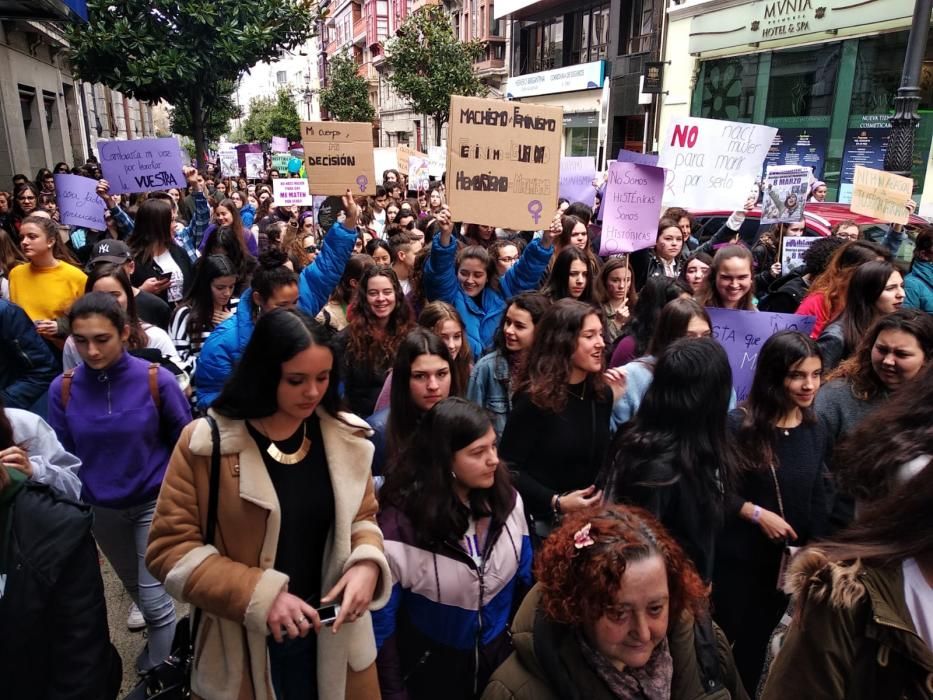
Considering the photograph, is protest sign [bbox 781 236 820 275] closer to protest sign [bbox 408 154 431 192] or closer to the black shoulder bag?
the black shoulder bag

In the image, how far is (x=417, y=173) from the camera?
43.2 feet

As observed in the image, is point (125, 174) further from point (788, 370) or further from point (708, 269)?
point (788, 370)

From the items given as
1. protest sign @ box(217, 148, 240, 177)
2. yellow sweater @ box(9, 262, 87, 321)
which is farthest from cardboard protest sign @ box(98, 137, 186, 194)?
protest sign @ box(217, 148, 240, 177)

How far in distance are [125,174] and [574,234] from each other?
216 inches

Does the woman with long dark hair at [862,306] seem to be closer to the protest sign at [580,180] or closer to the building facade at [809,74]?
the protest sign at [580,180]

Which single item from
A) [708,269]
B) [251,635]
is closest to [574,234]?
[708,269]

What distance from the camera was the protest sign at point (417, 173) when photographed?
13.1m

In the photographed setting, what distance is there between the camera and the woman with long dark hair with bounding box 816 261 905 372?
12.1 ft

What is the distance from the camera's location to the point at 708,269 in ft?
15.6

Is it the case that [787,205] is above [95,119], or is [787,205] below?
below

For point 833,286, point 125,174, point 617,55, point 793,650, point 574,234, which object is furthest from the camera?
point 617,55

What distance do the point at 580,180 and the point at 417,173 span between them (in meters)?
5.86

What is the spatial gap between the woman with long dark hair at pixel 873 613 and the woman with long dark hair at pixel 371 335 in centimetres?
255

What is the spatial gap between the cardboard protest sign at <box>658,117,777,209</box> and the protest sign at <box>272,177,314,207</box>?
17.5 feet
